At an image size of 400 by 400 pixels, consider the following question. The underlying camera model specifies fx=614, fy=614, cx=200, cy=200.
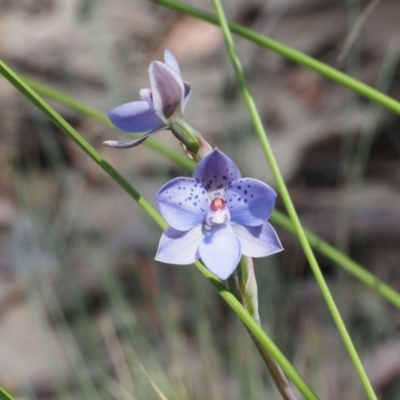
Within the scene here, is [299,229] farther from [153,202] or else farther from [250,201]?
[153,202]

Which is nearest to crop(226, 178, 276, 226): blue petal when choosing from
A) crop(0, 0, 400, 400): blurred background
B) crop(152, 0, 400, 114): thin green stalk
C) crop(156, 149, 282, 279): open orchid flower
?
crop(156, 149, 282, 279): open orchid flower

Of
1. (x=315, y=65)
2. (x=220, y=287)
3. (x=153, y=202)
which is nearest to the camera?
(x=220, y=287)

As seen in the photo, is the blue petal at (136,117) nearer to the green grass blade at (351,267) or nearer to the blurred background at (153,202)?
the green grass blade at (351,267)

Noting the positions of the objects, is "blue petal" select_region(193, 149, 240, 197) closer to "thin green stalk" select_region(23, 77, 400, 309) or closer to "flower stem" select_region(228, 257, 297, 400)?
"flower stem" select_region(228, 257, 297, 400)

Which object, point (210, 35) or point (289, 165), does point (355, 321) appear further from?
point (210, 35)

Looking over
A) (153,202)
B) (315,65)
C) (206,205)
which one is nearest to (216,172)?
(206,205)

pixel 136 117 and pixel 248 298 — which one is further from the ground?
pixel 136 117

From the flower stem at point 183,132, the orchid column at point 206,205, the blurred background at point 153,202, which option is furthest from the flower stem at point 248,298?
the blurred background at point 153,202

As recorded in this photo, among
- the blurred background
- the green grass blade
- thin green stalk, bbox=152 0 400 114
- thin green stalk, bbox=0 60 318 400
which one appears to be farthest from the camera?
the blurred background
